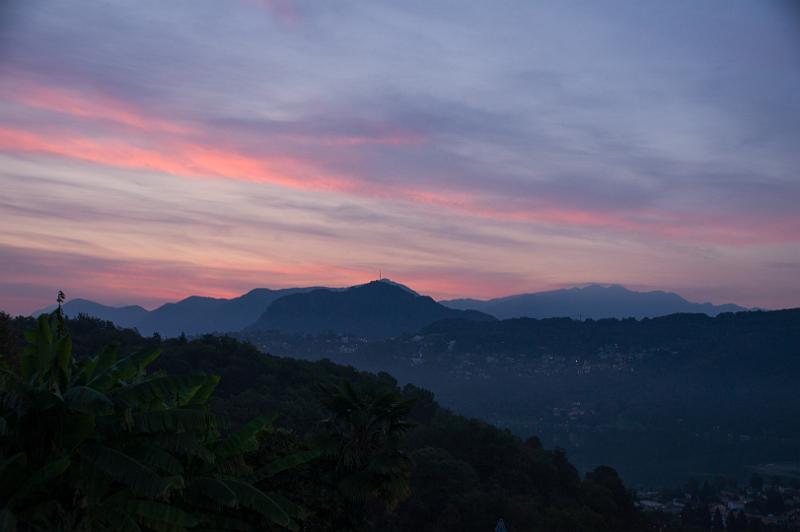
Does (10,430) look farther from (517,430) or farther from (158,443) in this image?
(517,430)

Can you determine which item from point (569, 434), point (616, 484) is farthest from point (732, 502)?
point (569, 434)

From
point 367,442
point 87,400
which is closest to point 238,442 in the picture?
point 87,400

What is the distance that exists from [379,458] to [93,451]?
794cm

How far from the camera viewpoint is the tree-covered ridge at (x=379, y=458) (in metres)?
20.0

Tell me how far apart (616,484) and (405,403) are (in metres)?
44.4

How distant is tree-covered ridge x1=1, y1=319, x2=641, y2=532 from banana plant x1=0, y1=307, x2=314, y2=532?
2805mm

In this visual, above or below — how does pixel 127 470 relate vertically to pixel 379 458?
above

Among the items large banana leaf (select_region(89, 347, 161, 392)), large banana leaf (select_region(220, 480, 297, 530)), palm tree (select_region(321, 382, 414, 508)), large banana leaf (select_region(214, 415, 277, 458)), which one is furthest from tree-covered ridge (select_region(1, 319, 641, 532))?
large banana leaf (select_region(89, 347, 161, 392))

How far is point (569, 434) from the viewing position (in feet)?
605

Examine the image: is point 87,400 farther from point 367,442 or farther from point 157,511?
point 367,442

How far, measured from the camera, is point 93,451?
1345 centimetres

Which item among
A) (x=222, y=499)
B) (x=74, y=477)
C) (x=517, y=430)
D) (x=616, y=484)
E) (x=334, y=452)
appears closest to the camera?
(x=74, y=477)

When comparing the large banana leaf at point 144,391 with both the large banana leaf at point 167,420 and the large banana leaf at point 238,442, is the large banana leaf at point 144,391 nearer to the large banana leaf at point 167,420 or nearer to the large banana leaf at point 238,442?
the large banana leaf at point 167,420

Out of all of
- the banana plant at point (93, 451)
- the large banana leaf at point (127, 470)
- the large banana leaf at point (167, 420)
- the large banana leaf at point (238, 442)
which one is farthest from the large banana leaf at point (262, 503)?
the large banana leaf at point (127, 470)
